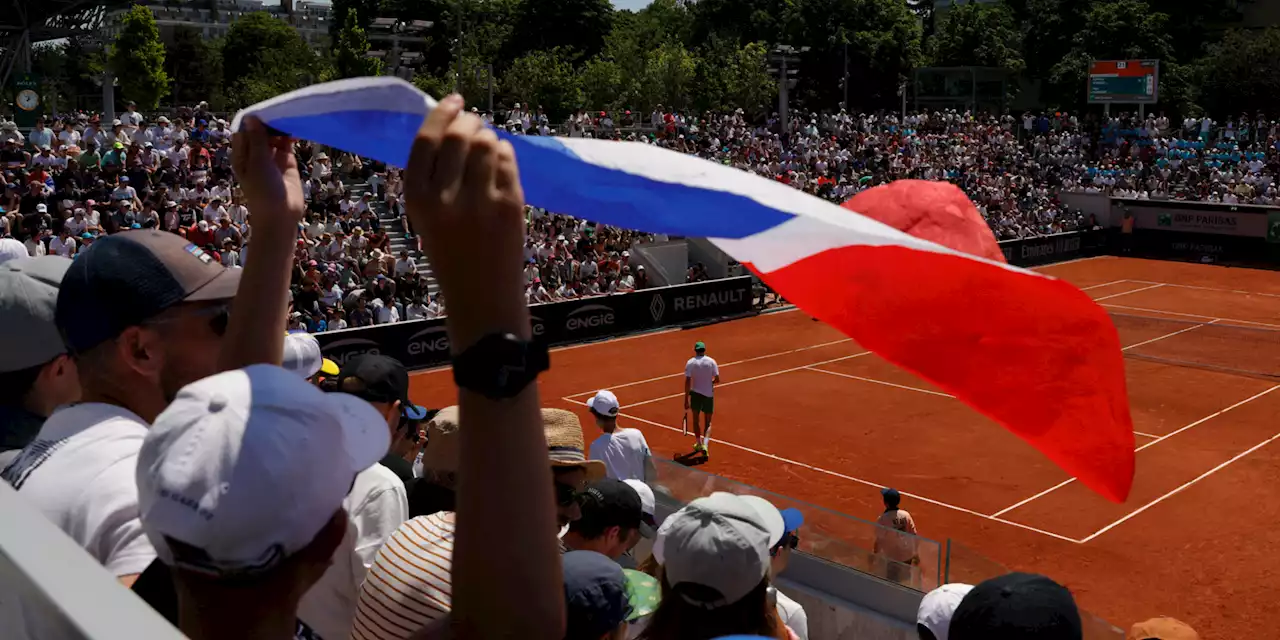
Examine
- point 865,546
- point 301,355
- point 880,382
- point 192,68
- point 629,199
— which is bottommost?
point 880,382

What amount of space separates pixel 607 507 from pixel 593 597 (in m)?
2.08

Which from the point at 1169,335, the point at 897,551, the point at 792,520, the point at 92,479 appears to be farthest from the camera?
the point at 1169,335

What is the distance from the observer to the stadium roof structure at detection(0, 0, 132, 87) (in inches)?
1790

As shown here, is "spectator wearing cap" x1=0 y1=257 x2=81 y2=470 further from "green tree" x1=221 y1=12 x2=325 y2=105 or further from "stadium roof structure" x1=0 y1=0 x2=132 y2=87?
"green tree" x1=221 y1=12 x2=325 y2=105

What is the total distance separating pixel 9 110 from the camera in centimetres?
5103

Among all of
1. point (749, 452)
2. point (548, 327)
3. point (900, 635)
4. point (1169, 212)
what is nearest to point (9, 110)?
point (548, 327)

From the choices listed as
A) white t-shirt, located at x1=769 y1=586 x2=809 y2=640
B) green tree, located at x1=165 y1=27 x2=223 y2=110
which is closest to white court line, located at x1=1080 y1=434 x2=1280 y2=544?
white t-shirt, located at x1=769 y1=586 x2=809 y2=640

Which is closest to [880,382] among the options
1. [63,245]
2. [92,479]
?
[63,245]

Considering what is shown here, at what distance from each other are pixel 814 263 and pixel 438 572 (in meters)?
1.45

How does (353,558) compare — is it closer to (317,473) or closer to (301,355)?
(301,355)

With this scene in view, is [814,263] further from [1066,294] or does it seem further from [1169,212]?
[1169,212]

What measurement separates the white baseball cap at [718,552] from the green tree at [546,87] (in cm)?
5031

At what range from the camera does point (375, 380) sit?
569 centimetres

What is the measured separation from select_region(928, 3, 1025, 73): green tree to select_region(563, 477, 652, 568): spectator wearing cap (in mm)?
69453
